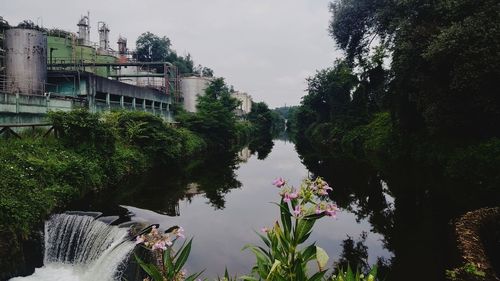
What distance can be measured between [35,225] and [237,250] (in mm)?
6380

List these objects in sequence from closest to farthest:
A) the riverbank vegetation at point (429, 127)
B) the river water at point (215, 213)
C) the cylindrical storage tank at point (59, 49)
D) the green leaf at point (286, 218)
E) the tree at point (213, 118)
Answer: the green leaf at point (286, 218) < the river water at point (215, 213) < the riverbank vegetation at point (429, 127) < the tree at point (213, 118) < the cylindrical storage tank at point (59, 49)

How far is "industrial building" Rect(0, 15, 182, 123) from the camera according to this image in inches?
707

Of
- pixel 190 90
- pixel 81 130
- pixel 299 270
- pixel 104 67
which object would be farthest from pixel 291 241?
pixel 190 90

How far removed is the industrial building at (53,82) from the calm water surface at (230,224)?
7.19 m

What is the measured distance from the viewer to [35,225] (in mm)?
11000

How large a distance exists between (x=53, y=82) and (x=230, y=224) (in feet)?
71.5

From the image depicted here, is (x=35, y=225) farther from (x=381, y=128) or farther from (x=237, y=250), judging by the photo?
(x=381, y=128)

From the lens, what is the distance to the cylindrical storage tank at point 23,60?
83.1ft

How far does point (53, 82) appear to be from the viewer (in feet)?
92.5

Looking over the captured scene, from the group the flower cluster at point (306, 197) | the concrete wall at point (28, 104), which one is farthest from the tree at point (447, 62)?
the concrete wall at point (28, 104)

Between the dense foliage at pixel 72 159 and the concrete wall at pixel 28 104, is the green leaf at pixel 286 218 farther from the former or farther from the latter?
the concrete wall at pixel 28 104

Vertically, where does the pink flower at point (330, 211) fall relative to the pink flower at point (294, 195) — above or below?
below

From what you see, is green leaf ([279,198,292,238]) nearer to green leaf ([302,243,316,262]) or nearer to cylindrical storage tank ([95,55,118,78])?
green leaf ([302,243,316,262])

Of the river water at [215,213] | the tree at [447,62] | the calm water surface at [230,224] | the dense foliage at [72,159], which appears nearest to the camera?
the calm water surface at [230,224]
